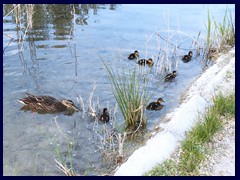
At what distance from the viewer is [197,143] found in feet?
14.4

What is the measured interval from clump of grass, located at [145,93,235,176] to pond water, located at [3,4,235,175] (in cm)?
82

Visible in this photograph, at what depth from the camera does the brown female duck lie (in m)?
5.95

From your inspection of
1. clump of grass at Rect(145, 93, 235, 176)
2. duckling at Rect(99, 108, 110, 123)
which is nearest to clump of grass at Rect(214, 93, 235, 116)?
clump of grass at Rect(145, 93, 235, 176)

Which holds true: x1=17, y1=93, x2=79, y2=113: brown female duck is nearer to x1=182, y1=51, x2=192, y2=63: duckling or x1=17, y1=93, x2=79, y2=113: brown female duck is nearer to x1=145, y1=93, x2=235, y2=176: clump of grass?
x1=145, y1=93, x2=235, y2=176: clump of grass

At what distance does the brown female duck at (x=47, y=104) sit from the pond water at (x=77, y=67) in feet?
0.41

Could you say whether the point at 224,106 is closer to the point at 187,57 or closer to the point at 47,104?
the point at 47,104

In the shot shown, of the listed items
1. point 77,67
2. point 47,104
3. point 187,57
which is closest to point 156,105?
point 47,104

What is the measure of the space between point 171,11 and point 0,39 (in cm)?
642

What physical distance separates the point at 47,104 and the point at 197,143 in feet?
8.60
